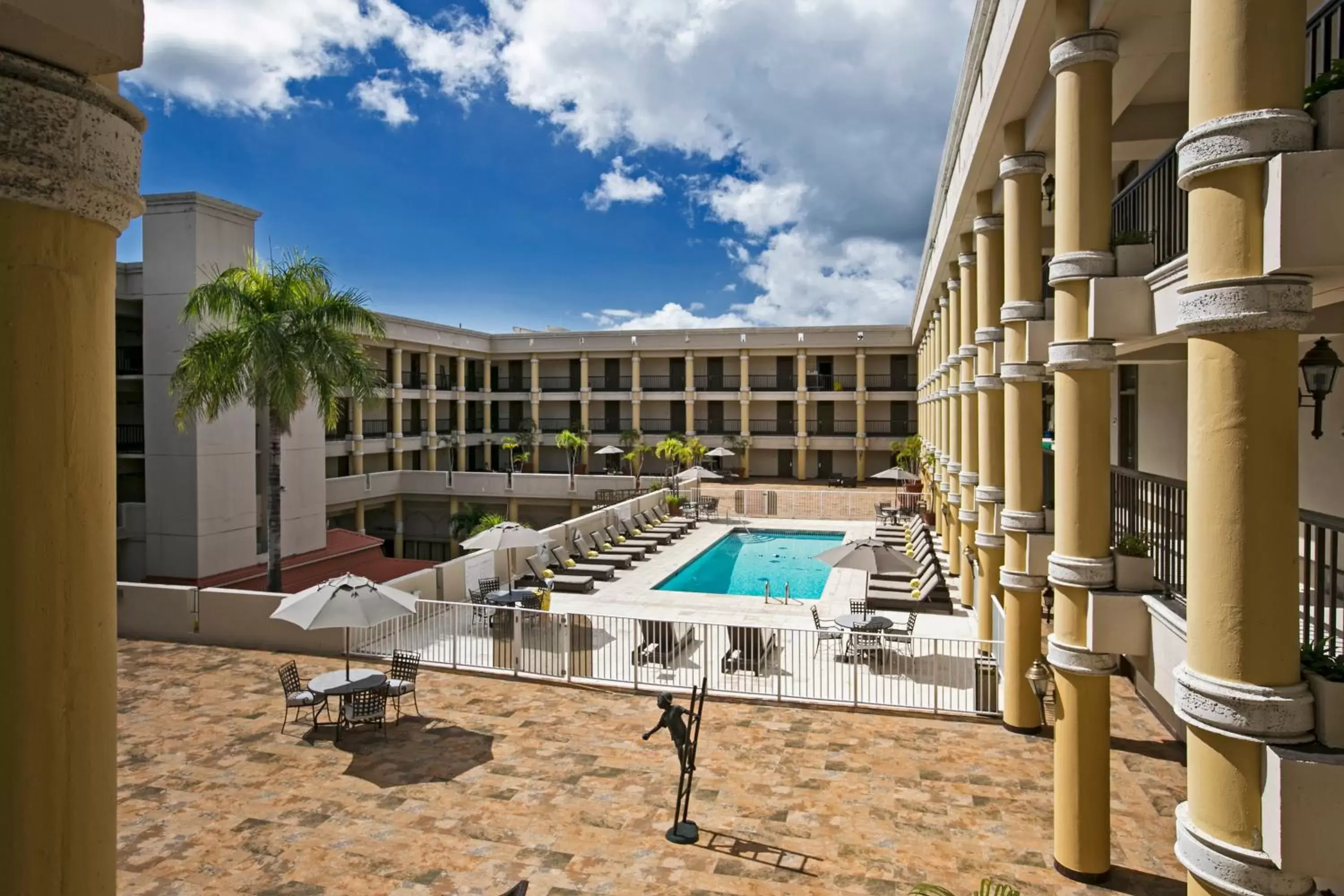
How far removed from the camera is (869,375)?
55125 millimetres

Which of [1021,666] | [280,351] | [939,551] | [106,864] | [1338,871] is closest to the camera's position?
[106,864]

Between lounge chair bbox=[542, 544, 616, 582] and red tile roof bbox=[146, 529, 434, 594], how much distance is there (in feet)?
12.7

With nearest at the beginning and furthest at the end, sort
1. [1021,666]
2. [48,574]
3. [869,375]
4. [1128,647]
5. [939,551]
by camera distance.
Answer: [48,574], [1128,647], [1021,666], [939,551], [869,375]

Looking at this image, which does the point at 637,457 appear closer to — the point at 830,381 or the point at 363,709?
the point at 830,381

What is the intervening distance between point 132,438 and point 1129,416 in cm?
2891

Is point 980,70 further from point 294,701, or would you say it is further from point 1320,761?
point 294,701

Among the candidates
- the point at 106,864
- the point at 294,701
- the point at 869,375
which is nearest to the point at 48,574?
the point at 106,864

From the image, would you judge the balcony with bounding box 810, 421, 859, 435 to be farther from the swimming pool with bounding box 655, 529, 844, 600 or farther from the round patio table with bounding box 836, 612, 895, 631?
the round patio table with bounding box 836, 612, 895, 631

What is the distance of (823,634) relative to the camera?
14.8 meters

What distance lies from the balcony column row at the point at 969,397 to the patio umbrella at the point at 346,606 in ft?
37.2

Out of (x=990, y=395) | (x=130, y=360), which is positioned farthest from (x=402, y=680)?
(x=130, y=360)

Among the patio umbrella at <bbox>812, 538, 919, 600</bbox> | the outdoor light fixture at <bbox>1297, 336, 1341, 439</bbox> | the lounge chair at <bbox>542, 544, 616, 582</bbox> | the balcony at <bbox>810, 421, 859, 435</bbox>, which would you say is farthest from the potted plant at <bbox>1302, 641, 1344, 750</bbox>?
the balcony at <bbox>810, 421, 859, 435</bbox>

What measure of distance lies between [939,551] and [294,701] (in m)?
22.2

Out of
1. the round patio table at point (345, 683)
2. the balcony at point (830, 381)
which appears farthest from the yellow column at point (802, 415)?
the round patio table at point (345, 683)
